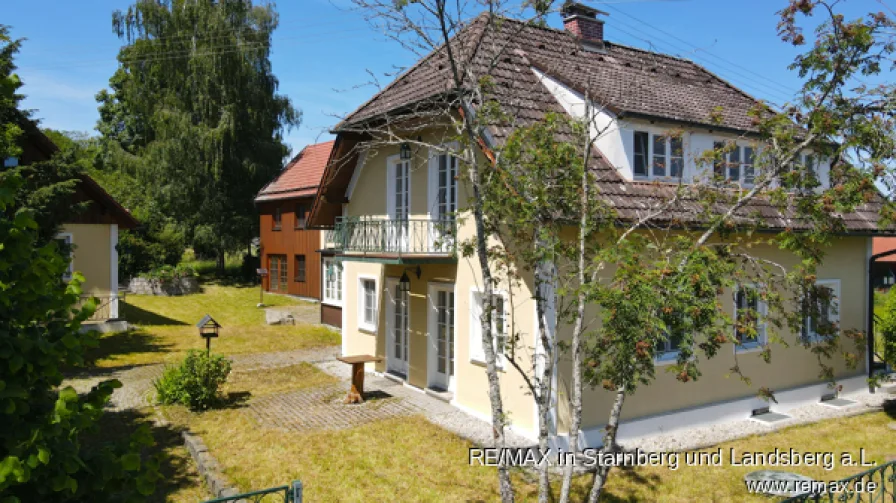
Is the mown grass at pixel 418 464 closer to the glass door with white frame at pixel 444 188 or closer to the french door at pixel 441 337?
the french door at pixel 441 337

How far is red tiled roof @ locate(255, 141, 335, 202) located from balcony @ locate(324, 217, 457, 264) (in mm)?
14787

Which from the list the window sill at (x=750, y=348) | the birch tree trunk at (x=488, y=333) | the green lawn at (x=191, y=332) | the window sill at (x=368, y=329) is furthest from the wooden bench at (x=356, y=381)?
the window sill at (x=750, y=348)

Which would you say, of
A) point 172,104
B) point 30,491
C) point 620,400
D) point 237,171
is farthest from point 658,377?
point 172,104

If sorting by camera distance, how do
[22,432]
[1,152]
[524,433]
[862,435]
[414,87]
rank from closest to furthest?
1. [22,432]
2. [1,152]
3. [524,433]
4. [862,435]
5. [414,87]

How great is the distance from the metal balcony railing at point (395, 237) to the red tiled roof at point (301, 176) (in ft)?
48.7

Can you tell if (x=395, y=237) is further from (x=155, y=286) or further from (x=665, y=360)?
(x=155, y=286)

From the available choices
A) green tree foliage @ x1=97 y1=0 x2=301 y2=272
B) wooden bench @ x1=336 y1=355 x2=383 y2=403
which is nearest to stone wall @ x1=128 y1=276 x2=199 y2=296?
green tree foliage @ x1=97 y1=0 x2=301 y2=272

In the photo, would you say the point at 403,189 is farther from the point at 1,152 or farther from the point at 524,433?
the point at 1,152

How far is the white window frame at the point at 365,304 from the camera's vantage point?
14578mm

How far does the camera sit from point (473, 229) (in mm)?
10711

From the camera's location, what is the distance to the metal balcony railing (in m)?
11.5

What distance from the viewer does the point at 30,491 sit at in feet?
11.1

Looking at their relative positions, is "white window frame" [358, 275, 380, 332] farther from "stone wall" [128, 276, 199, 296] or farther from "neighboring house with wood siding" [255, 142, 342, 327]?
"stone wall" [128, 276, 199, 296]

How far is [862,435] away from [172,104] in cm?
3230
